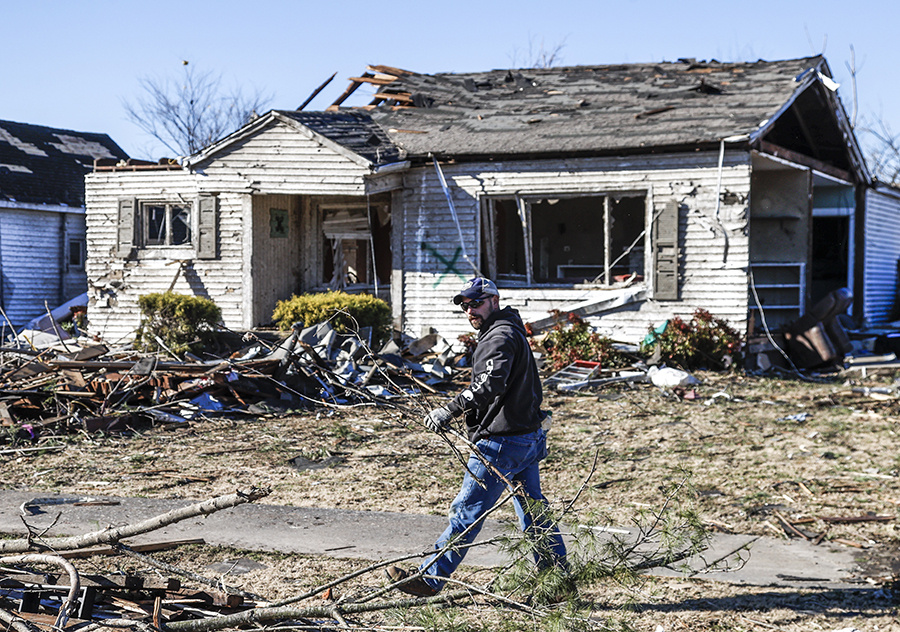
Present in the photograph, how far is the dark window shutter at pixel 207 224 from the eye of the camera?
1686 centimetres

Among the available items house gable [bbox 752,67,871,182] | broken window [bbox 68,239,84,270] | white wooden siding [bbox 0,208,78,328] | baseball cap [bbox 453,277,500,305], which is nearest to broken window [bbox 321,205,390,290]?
house gable [bbox 752,67,871,182]

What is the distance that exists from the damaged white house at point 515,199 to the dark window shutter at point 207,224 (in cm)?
3

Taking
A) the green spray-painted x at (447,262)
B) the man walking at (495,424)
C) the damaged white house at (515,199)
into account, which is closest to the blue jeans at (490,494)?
the man walking at (495,424)

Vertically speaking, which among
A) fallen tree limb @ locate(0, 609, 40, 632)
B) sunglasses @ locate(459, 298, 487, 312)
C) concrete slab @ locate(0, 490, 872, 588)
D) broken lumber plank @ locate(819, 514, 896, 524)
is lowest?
concrete slab @ locate(0, 490, 872, 588)

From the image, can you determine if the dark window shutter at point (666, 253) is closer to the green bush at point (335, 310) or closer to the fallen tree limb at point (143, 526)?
the green bush at point (335, 310)

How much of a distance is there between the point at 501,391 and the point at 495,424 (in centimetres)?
20

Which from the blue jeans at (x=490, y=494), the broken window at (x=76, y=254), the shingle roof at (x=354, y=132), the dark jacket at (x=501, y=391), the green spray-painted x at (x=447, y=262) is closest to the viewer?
the blue jeans at (x=490, y=494)

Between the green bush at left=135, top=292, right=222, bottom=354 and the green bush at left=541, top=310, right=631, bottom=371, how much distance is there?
18.7ft

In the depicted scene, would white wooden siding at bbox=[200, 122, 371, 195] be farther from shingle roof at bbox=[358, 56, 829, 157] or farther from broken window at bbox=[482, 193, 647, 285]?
broken window at bbox=[482, 193, 647, 285]

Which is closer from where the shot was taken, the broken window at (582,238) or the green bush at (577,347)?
the green bush at (577,347)

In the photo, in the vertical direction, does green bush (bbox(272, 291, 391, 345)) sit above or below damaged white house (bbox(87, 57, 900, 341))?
below

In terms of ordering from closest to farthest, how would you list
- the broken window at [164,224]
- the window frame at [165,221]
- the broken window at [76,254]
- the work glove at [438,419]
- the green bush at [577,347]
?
1. the work glove at [438,419]
2. the green bush at [577,347]
3. the window frame at [165,221]
4. the broken window at [164,224]
5. the broken window at [76,254]

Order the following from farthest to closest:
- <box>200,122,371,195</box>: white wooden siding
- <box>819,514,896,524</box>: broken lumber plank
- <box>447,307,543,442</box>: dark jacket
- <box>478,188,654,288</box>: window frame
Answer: <box>200,122,371,195</box>: white wooden siding, <box>478,188,654,288</box>: window frame, <box>819,514,896,524</box>: broken lumber plank, <box>447,307,543,442</box>: dark jacket

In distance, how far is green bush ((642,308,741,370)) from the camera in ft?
46.5
